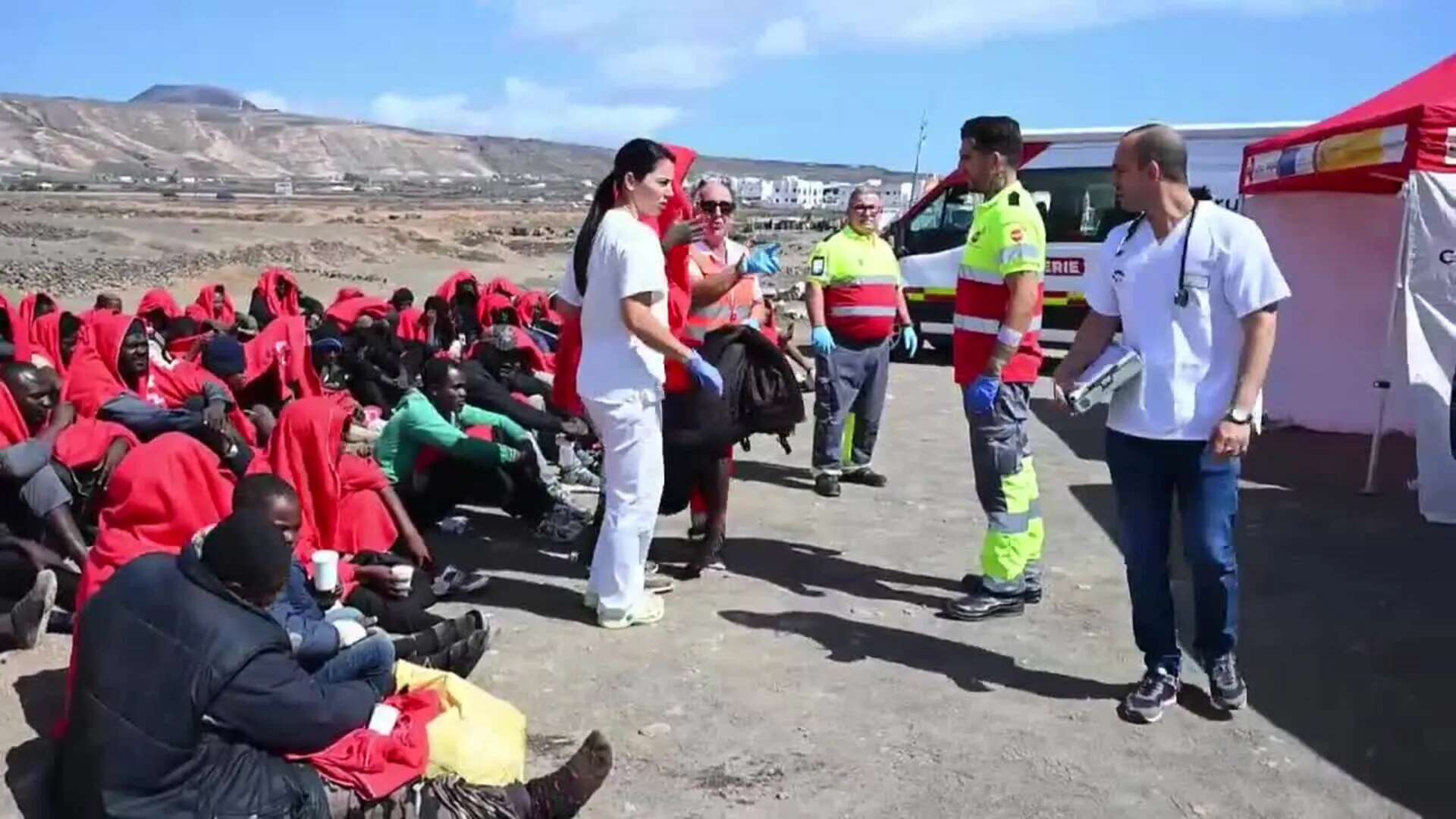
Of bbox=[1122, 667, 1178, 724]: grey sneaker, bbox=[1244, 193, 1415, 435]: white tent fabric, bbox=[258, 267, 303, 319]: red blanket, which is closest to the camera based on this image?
bbox=[1122, 667, 1178, 724]: grey sneaker

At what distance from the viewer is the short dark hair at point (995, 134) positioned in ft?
16.9

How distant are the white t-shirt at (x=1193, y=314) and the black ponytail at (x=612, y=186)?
1869 millimetres

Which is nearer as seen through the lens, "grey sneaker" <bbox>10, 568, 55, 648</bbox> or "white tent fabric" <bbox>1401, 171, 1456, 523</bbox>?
"grey sneaker" <bbox>10, 568, 55, 648</bbox>

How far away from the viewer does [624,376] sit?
5.11 metres

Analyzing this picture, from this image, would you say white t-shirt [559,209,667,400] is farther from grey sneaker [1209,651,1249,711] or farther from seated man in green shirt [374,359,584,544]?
grey sneaker [1209,651,1249,711]

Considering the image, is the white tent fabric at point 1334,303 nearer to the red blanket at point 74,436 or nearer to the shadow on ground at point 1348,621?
the shadow on ground at point 1348,621

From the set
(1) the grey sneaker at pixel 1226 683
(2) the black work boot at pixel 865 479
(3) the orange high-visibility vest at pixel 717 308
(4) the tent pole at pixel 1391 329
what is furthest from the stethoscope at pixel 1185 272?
(2) the black work boot at pixel 865 479

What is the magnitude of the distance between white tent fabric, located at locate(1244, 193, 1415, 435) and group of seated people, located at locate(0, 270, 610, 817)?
5.45 meters

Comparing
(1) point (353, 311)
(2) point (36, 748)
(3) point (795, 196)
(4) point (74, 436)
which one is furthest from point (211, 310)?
(3) point (795, 196)

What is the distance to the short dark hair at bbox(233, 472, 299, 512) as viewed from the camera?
372 cm

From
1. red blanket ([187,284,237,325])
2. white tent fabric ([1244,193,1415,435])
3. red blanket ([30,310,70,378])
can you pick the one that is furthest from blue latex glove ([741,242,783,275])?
red blanket ([187,284,237,325])

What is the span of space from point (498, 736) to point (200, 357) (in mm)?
5105

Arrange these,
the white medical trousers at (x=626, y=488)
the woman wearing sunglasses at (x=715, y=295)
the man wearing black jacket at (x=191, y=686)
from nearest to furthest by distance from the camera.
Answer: the man wearing black jacket at (x=191, y=686)
the white medical trousers at (x=626, y=488)
the woman wearing sunglasses at (x=715, y=295)

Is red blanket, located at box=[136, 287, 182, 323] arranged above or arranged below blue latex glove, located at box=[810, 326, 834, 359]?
below
